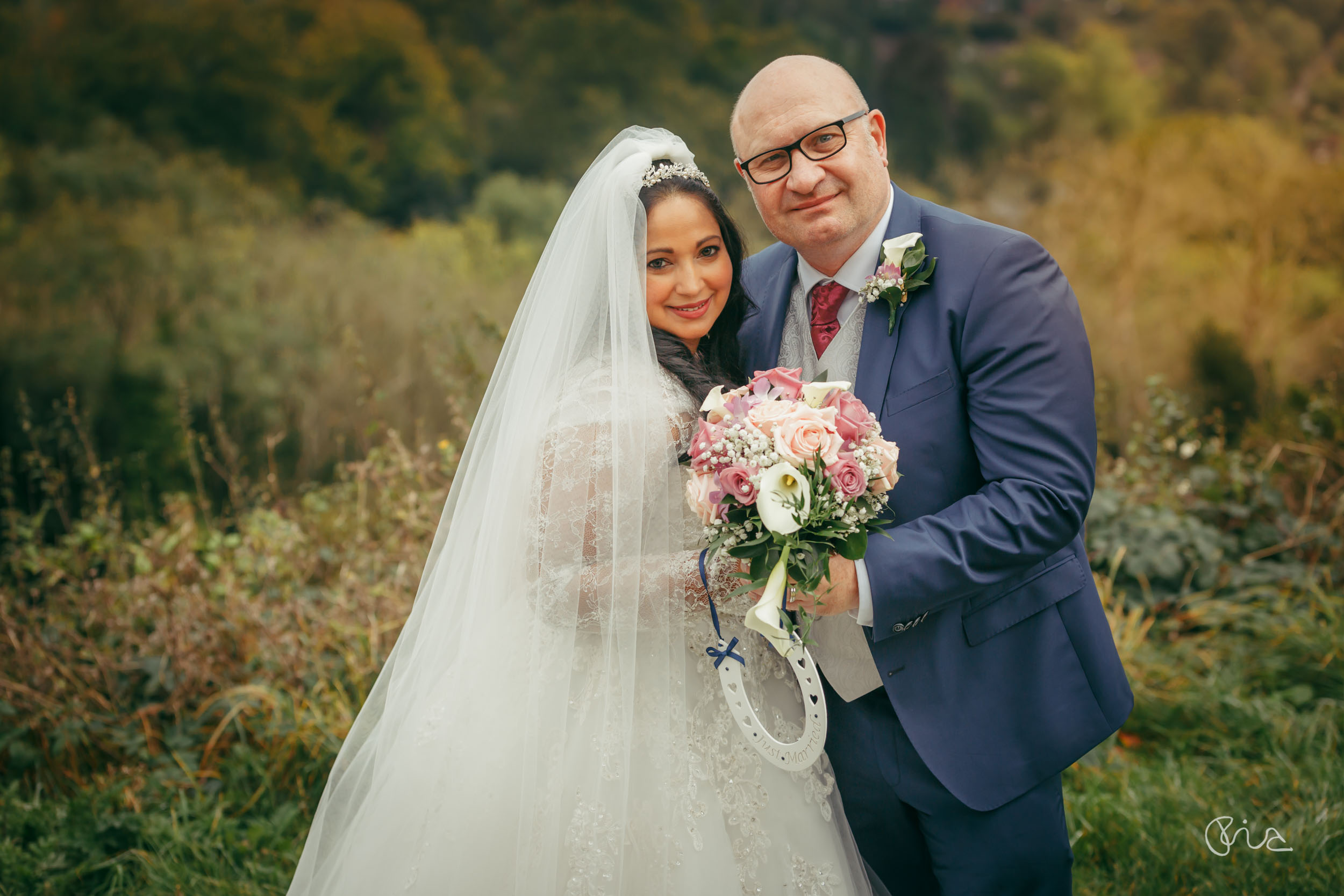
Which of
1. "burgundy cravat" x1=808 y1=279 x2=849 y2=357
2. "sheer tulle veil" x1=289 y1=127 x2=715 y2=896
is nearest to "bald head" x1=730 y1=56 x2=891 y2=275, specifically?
"burgundy cravat" x1=808 y1=279 x2=849 y2=357

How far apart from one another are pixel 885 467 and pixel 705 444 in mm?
414

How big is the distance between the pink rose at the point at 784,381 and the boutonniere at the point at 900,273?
1.47ft

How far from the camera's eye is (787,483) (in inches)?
73.5

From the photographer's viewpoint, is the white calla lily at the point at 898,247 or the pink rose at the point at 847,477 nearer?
the pink rose at the point at 847,477

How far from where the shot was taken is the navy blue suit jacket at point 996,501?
216cm

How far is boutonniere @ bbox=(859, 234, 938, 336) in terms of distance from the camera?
2344 mm

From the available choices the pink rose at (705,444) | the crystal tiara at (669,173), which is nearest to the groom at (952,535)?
the crystal tiara at (669,173)

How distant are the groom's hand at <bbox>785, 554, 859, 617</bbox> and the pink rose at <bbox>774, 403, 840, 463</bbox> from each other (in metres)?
0.32

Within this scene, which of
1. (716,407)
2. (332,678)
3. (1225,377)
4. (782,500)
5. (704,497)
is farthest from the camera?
(1225,377)

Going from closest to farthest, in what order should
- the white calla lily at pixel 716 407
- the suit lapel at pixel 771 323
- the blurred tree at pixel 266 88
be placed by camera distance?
the white calla lily at pixel 716 407
the suit lapel at pixel 771 323
the blurred tree at pixel 266 88

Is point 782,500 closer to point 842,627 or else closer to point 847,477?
point 847,477

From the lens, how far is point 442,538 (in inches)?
107

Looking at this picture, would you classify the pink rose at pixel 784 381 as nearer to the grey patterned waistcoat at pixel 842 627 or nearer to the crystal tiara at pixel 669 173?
the grey patterned waistcoat at pixel 842 627

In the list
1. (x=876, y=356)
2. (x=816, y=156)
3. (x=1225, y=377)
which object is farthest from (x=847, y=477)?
(x=1225, y=377)
